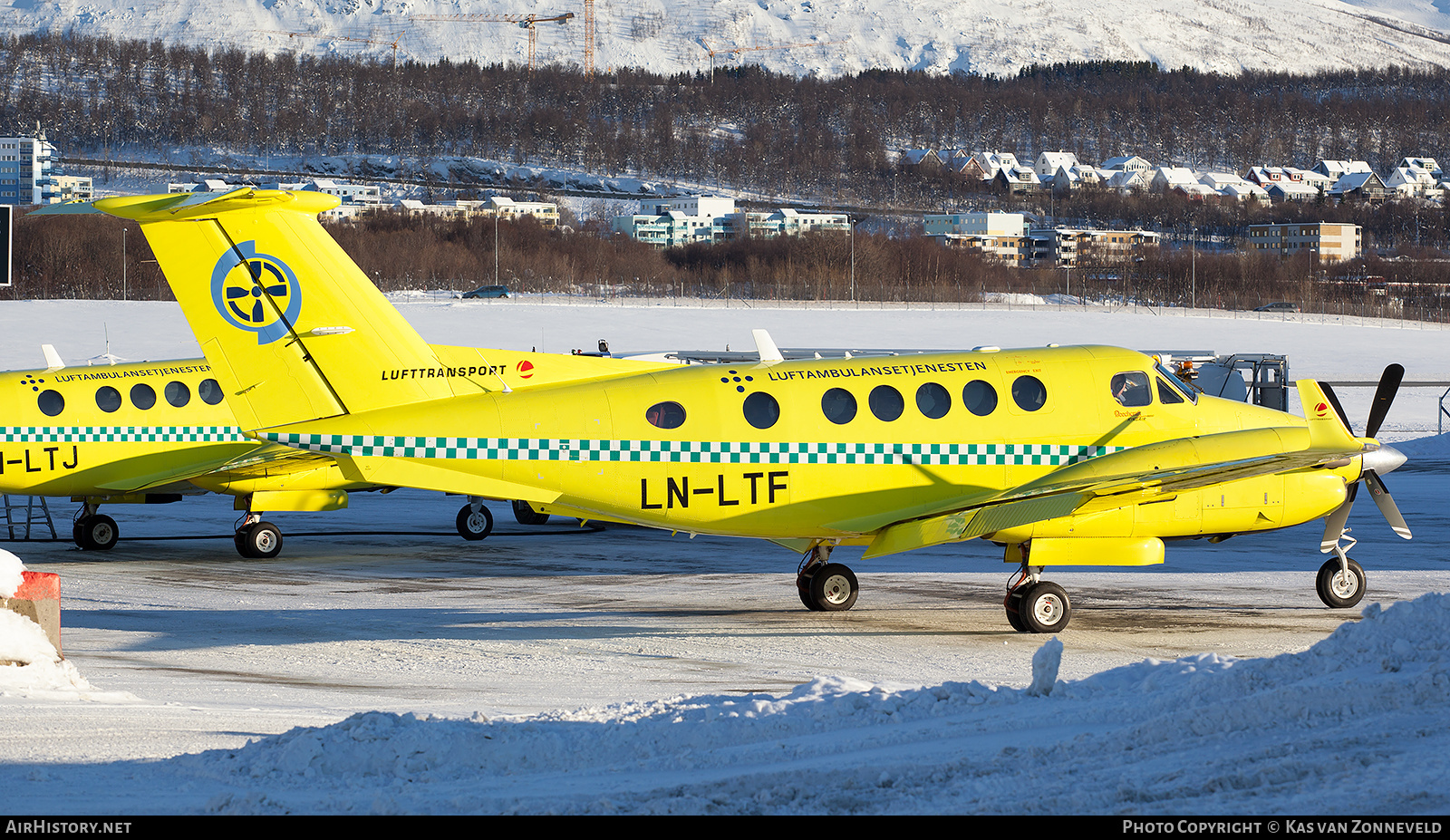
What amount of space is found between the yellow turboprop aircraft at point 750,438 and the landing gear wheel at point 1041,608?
2cm

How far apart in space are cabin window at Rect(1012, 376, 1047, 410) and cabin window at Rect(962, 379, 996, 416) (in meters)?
0.27

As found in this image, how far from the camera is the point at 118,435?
21812mm

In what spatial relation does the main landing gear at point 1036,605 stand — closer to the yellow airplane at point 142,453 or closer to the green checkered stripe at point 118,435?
the yellow airplane at point 142,453

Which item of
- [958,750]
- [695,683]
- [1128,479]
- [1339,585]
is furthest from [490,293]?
[958,750]

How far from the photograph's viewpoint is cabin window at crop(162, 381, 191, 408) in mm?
22094

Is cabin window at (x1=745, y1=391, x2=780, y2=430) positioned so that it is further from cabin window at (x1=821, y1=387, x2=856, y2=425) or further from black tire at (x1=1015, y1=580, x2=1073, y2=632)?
black tire at (x1=1015, y1=580, x2=1073, y2=632)

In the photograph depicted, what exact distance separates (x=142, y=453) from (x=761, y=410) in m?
12.1

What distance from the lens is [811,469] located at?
1441 centimetres

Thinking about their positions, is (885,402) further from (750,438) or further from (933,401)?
(750,438)

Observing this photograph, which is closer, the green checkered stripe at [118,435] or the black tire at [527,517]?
the green checkered stripe at [118,435]

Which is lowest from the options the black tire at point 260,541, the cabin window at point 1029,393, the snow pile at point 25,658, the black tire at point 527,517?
the black tire at point 527,517

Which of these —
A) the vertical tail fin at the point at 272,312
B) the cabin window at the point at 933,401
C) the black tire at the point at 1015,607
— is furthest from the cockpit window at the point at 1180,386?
the vertical tail fin at the point at 272,312

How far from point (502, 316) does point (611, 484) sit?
68.3 m

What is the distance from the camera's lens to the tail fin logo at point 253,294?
1394cm
